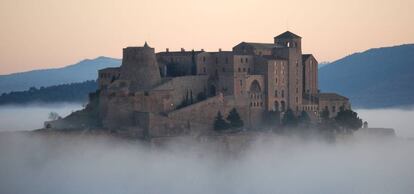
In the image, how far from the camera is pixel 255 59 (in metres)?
66.8

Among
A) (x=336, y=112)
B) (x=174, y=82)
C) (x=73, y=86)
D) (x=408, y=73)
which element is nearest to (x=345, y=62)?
(x=408, y=73)

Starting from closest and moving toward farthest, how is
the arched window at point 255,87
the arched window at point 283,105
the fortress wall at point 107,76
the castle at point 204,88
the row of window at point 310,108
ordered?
the castle at point 204,88 → the fortress wall at point 107,76 → the arched window at point 255,87 → the arched window at point 283,105 → the row of window at point 310,108

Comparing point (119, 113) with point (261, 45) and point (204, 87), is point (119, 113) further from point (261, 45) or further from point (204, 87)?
point (261, 45)

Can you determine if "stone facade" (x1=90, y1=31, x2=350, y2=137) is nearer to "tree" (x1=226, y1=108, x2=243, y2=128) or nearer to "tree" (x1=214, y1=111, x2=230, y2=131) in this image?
"tree" (x1=214, y1=111, x2=230, y2=131)

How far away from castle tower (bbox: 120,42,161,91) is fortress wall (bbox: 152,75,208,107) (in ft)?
2.16

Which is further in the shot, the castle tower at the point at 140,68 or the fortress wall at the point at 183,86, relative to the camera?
the fortress wall at the point at 183,86

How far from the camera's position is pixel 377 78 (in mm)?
138000

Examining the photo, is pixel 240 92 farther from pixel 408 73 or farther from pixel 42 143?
pixel 408 73

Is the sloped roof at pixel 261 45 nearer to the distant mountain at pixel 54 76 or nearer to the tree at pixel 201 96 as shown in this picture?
the tree at pixel 201 96

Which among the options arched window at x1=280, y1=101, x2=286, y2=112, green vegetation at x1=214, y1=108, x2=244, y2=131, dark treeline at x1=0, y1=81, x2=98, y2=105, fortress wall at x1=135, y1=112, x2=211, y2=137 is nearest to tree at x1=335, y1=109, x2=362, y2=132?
arched window at x1=280, y1=101, x2=286, y2=112

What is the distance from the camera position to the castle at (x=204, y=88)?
6206 cm

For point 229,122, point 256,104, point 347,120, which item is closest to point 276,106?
point 256,104

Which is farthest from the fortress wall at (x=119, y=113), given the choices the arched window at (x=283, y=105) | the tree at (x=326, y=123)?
the tree at (x=326, y=123)

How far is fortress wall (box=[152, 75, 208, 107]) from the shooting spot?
63.1 m
